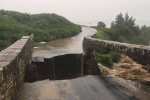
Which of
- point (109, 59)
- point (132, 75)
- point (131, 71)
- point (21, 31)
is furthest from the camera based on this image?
point (21, 31)

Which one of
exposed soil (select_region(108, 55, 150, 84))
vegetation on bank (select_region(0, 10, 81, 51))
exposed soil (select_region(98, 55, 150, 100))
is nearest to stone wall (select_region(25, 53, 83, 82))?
exposed soil (select_region(98, 55, 150, 100))

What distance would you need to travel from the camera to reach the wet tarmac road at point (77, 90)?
3574mm

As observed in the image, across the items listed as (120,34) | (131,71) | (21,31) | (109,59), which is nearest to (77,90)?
(131,71)

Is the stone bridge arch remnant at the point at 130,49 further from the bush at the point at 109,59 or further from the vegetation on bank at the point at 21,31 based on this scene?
the vegetation on bank at the point at 21,31

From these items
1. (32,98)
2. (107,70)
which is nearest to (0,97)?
(32,98)

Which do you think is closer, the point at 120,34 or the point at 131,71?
the point at 131,71

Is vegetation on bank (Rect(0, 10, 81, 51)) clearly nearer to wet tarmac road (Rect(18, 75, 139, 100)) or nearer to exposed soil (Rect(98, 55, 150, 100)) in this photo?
wet tarmac road (Rect(18, 75, 139, 100))

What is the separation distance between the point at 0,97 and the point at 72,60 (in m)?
6.14

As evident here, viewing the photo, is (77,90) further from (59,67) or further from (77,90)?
(59,67)

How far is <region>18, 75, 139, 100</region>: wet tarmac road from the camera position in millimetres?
3574

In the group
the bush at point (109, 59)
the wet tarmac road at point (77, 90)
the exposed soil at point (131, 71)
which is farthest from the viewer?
the bush at point (109, 59)

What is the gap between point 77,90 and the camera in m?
3.95

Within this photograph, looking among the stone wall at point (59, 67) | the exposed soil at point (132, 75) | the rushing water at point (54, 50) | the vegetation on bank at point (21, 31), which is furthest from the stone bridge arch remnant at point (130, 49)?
the vegetation on bank at point (21, 31)

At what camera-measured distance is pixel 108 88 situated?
4078mm
